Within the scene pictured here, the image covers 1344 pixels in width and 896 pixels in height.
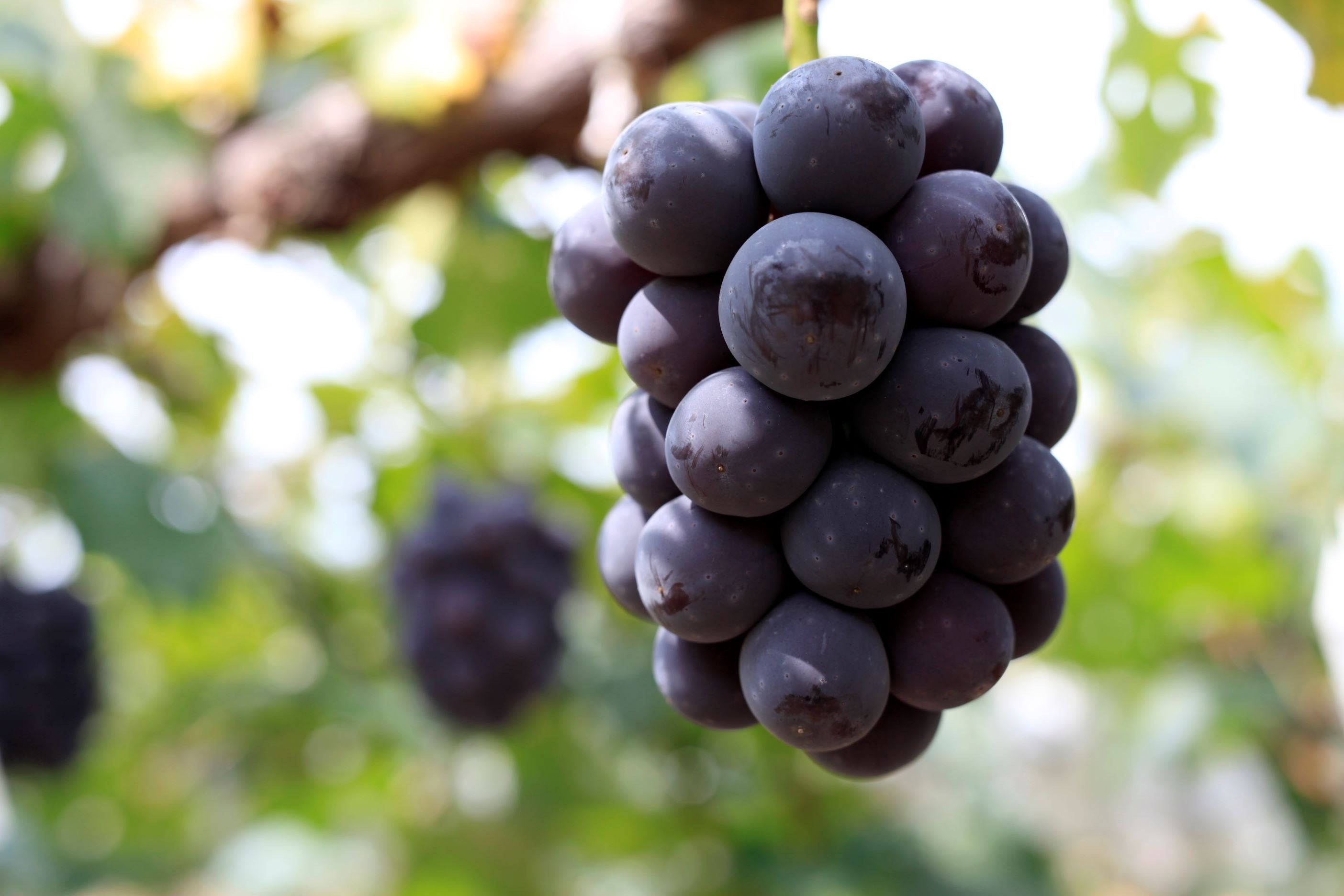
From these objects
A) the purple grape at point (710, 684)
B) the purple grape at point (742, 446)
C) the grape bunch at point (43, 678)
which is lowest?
the grape bunch at point (43, 678)

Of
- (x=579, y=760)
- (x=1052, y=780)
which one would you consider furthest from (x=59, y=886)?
(x=1052, y=780)

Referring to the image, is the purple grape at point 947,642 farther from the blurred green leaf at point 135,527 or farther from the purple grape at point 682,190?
the blurred green leaf at point 135,527

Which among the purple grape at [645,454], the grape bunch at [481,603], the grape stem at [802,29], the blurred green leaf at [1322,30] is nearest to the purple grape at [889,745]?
the purple grape at [645,454]

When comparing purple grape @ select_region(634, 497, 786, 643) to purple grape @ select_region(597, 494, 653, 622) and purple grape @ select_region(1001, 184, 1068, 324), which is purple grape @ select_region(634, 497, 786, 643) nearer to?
purple grape @ select_region(597, 494, 653, 622)

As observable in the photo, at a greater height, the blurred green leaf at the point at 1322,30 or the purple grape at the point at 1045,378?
the blurred green leaf at the point at 1322,30

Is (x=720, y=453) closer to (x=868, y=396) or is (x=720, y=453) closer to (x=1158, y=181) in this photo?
(x=868, y=396)

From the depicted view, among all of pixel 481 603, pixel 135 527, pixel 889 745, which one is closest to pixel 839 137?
pixel 889 745

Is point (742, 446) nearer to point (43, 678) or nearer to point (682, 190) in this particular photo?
point (682, 190)
